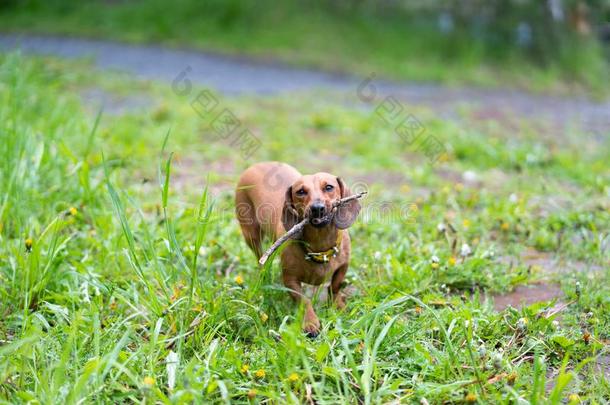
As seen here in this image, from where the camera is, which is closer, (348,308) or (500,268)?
(348,308)

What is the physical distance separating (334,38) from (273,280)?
7.76 m

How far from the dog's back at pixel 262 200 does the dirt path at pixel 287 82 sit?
422 centimetres

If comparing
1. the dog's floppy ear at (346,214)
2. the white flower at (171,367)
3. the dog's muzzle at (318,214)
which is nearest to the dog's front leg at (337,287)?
the dog's floppy ear at (346,214)

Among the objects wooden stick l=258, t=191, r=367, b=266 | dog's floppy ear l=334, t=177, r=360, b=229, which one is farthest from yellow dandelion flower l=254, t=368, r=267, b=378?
dog's floppy ear l=334, t=177, r=360, b=229

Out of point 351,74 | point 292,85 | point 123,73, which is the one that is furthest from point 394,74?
point 123,73

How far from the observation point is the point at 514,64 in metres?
9.06

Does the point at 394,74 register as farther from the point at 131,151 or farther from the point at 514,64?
the point at 131,151

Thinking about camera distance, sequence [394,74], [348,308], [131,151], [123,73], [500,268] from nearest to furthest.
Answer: [348,308] < [500,268] < [131,151] < [123,73] < [394,74]

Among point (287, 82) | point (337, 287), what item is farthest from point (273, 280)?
point (287, 82)

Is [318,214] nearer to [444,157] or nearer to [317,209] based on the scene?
[317,209]

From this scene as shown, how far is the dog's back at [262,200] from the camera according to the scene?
9.29 feet

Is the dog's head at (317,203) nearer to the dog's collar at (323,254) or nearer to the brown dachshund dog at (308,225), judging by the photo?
the brown dachshund dog at (308,225)

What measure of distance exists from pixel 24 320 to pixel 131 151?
2.36m

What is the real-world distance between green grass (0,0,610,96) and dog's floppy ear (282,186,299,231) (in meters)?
6.46
